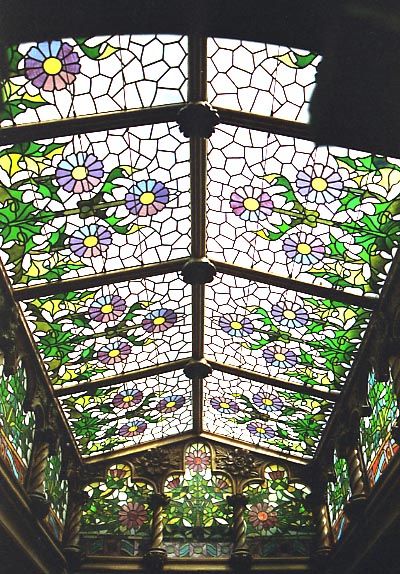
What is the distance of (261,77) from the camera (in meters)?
4.31

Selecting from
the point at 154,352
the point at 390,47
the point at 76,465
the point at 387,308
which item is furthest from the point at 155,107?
the point at 76,465

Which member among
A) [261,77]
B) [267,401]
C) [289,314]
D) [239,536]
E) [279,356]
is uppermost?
[261,77]

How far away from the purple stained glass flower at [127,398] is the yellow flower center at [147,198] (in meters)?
3.02

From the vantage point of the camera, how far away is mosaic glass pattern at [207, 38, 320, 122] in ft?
13.4

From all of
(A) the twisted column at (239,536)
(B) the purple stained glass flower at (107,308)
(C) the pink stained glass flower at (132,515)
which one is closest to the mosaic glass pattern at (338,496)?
(A) the twisted column at (239,536)

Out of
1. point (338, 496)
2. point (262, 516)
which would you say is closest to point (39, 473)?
point (262, 516)

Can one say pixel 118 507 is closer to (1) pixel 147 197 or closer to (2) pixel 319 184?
(1) pixel 147 197

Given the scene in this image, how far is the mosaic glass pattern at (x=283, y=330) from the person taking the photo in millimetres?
5957

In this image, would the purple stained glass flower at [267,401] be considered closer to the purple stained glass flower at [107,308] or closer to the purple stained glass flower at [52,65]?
the purple stained glass flower at [107,308]

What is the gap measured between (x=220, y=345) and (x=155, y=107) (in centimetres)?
337

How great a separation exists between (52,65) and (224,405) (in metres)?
5.32

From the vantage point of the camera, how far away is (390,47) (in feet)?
9.14

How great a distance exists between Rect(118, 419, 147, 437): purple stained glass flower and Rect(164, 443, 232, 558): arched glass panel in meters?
0.79

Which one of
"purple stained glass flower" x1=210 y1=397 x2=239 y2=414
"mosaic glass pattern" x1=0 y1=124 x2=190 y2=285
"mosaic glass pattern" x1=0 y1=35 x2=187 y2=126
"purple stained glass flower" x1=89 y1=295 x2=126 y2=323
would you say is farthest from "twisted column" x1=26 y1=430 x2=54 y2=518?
"mosaic glass pattern" x1=0 y1=35 x2=187 y2=126
